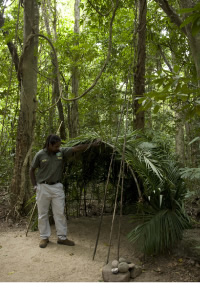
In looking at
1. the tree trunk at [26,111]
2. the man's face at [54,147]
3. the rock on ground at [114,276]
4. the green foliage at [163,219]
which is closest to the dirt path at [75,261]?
the rock on ground at [114,276]

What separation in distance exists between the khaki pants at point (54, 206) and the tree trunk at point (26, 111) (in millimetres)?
1591

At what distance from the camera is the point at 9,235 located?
4930 mm

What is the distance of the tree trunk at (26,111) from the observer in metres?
5.89

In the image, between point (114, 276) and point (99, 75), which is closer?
point (114, 276)

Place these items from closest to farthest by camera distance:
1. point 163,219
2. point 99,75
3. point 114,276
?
point 114,276 < point 99,75 < point 163,219

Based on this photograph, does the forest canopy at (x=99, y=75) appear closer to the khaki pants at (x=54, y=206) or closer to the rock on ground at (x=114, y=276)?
the khaki pants at (x=54, y=206)

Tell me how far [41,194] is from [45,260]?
3.07 ft

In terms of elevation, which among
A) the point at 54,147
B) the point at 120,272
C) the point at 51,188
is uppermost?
the point at 54,147

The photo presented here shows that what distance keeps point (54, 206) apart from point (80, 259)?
2.85ft

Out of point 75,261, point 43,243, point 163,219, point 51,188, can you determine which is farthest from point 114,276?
point 51,188

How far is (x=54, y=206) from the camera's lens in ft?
14.2

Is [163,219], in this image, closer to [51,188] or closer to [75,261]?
[75,261]
